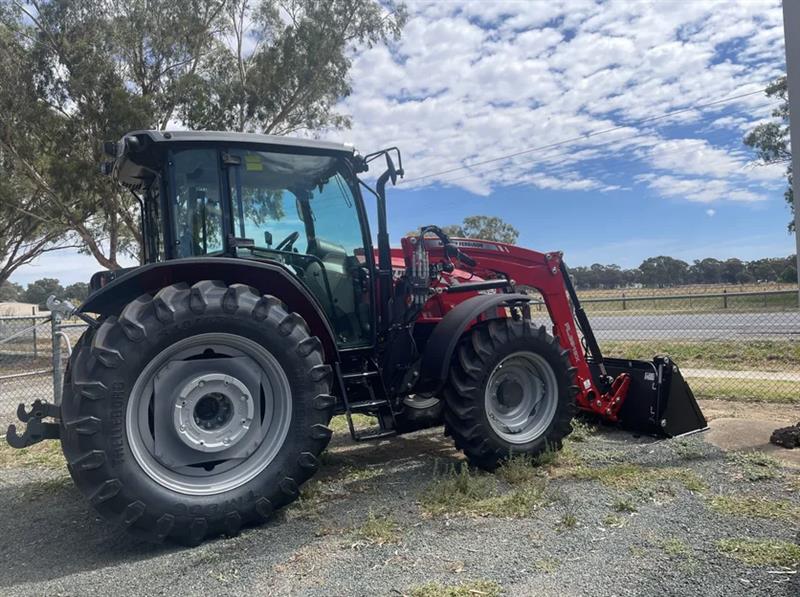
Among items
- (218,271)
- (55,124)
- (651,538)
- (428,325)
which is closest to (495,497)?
(651,538)

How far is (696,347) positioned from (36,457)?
484 inches

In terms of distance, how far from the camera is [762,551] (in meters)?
3.29

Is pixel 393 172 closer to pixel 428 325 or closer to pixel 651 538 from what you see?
pixel 428 325

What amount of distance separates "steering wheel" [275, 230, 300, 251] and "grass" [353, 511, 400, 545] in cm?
201

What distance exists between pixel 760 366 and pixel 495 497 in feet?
30.0

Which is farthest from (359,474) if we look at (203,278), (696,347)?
(696,347)

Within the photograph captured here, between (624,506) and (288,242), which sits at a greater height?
(288,242)

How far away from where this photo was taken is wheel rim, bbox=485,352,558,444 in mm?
5078

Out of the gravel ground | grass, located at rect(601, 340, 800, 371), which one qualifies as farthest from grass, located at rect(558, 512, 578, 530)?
grass, located at rect(601, 340, 800, 371)

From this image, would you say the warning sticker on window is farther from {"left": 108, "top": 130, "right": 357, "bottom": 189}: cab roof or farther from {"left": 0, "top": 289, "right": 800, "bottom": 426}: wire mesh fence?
{"left": 0, "top": 289, "right": 800, "bottom": 426}: wire mesh fence

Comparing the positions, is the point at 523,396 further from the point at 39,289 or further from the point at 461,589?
the point at 39,289

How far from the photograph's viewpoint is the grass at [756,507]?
3.81m

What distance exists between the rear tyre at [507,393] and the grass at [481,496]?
0.31 meters

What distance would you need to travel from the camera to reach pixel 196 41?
17.0 metres
